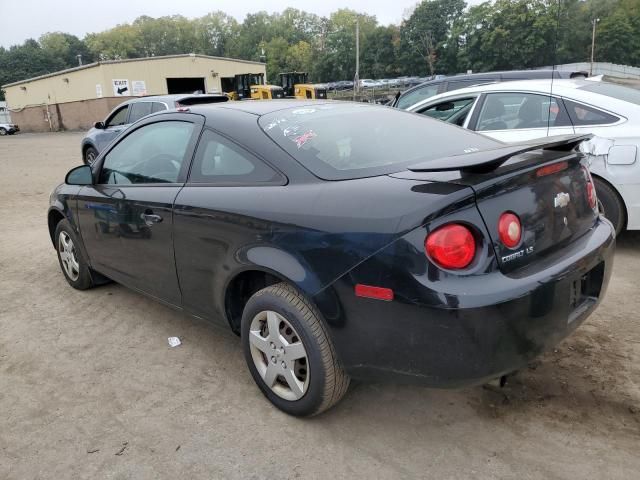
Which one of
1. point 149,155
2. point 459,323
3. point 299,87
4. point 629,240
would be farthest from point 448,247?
point 299,87

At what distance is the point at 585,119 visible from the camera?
4859 millimetres

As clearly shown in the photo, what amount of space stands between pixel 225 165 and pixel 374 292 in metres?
1.24

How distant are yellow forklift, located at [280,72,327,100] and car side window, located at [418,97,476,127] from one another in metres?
21.7

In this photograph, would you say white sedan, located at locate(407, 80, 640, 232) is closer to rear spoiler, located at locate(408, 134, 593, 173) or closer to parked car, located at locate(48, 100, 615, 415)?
parked car, located at locate(48, 100, 615, 415)

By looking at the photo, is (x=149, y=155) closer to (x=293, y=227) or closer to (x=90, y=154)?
(x=293, y=227)

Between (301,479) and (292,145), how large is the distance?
156cm

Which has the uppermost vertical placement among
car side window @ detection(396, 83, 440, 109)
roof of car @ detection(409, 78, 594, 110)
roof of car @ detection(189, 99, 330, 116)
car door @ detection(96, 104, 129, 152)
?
roof of car @ detection(189, 99, 330, 116)

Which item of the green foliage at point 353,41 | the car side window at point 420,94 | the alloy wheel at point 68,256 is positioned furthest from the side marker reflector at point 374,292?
the green foliage at point 353,41

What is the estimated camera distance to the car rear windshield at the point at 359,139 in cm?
258

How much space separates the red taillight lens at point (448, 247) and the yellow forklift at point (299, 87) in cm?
2619

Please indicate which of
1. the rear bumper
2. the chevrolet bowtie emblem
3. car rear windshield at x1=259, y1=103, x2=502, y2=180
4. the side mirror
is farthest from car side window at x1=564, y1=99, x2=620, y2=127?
the side mirror

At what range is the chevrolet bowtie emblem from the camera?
2.43m

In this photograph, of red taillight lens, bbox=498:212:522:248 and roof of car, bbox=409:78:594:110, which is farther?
roof of car, bbox=409:78:594:110

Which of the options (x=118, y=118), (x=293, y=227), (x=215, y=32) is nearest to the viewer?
(x=293, y=227)
